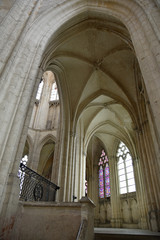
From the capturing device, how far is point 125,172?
49.8ft

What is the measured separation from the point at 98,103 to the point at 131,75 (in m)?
3.49

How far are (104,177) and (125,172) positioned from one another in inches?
109

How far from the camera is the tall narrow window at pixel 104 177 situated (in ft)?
54.0

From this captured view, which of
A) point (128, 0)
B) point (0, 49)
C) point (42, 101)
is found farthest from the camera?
point (42, 101)

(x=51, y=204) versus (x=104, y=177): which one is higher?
(x=104, y=177)

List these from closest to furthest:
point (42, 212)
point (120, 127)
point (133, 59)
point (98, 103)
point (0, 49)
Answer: point (0, 49), point (42, 212), point (133, 59), point (98, 103), point (120, 127)

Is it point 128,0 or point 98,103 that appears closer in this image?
point 128,0

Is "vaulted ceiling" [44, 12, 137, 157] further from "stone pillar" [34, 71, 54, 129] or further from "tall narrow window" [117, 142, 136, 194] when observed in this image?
"tall narrow window" [117, 142, 136, 194]

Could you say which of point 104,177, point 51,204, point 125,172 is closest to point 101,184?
point 104,177

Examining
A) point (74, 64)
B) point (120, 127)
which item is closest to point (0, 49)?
point (74, 64)

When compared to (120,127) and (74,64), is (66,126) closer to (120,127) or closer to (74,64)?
(74,64)

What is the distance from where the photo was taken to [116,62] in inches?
385

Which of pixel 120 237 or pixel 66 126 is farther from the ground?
pixel 66 126

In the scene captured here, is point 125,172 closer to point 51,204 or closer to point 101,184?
point 101,184
